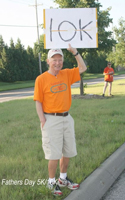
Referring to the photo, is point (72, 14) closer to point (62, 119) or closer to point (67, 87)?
point (67, 87)

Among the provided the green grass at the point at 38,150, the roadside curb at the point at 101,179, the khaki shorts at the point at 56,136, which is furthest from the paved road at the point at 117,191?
the khaki shorts at the point at 56,136

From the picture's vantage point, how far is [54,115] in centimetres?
318

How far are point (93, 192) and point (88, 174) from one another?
39cm

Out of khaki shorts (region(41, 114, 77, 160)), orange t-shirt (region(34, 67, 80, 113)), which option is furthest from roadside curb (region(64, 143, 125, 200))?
orange t-shirt (region(34, 67, 80, 113))

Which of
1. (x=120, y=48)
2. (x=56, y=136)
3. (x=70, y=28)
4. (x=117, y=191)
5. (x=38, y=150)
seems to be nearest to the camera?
(x=56, y=136)

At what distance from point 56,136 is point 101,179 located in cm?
99

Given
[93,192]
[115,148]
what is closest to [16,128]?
[115,148]

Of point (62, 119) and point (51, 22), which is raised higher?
point (51, 22)

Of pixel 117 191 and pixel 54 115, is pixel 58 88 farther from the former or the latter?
pixel 117 191

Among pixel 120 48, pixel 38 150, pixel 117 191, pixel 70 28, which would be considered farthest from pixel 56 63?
pixel 120 48

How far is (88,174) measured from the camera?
3.59 meters

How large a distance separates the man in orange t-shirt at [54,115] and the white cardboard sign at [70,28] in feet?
3.35

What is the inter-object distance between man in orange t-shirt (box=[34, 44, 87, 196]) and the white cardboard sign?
102cm

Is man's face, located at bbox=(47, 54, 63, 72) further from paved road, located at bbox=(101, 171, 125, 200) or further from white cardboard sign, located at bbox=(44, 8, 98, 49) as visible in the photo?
paved road, located at bbox=(101, 171, 125, 200)
